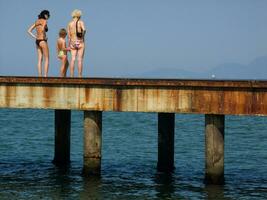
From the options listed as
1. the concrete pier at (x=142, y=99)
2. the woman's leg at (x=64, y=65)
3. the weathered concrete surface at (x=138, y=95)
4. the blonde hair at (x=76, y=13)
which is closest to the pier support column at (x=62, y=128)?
the woman's leg at (x=64, y=65)

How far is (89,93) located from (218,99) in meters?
4.12

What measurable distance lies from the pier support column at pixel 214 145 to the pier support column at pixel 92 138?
3657 millimetres

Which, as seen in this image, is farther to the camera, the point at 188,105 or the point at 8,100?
the point at 8,100

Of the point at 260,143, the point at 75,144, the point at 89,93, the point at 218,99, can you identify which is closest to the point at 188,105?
the point at 218,99

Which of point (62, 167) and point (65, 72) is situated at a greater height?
point (65, 72)

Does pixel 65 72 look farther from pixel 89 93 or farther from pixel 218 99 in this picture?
pixel 218 99

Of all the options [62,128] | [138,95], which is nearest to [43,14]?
[138,95]

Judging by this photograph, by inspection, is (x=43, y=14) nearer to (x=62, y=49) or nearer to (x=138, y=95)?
(x=62, y=49)

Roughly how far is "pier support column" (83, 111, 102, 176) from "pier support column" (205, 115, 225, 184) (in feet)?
12.0

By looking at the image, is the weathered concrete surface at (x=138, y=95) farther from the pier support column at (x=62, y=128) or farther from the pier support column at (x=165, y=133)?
the pier support column at (x=62, y=128)

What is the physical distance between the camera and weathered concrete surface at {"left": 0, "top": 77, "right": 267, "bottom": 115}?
2097 centimetres

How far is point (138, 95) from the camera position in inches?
862

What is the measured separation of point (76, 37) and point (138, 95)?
113 inches

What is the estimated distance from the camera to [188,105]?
2147 centimetres
